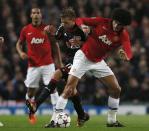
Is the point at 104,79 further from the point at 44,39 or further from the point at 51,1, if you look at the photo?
the point at 51,1

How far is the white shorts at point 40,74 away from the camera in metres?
16.0

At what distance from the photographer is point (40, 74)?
16.2 meters

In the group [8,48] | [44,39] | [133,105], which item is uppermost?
[44,39]

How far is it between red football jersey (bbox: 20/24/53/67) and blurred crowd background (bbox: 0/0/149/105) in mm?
6087

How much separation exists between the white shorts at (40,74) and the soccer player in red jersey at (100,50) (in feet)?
8.70

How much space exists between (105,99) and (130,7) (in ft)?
15.6

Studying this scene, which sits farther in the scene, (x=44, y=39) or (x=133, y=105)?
(x=133, y=105)

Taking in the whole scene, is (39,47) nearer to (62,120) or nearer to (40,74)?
(40,74)

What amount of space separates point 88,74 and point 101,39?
31.5ft

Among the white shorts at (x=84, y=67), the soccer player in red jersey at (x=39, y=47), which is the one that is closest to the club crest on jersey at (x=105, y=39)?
the white shorts at (x=84, y=67)

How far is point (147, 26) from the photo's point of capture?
24891 mm

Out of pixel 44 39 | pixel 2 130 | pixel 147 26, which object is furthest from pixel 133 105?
A: pixel 2 130

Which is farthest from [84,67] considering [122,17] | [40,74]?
[40,74]

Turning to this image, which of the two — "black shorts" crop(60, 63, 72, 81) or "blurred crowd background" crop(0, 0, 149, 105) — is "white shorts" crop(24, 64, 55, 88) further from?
"blurred crowd background" crop(0, 0, 149, 105)
